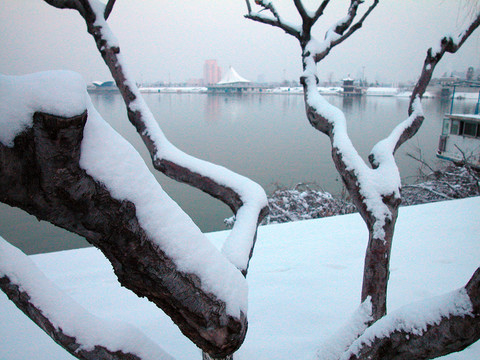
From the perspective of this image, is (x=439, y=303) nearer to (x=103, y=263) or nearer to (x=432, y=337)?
(x=432, y=337)

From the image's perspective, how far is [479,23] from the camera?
2100mm

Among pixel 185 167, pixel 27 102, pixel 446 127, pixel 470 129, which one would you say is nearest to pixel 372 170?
pixel 185 167

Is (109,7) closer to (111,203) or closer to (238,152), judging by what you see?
(111,203)

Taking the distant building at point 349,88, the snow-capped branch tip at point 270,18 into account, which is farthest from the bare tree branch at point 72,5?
the distant building at point 349,88

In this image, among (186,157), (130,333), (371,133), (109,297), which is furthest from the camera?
(371,133)

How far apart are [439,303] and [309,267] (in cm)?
211

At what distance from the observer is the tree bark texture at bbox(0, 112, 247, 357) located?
0.52 meters

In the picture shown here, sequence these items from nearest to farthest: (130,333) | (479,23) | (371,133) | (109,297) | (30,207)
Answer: (30,207), (130,333), (479,23), (109,297), (371,133)

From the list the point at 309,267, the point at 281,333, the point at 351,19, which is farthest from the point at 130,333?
the point at 351,19

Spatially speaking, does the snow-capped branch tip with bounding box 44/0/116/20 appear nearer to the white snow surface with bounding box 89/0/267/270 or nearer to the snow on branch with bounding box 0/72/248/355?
the white snow surface with bounding box 89/0/267/270

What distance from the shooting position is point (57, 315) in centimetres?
87

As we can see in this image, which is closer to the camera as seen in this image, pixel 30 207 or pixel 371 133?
pixel 30 207

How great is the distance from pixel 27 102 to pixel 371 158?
1739 millimetres

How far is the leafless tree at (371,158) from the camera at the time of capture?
1.48 meters
